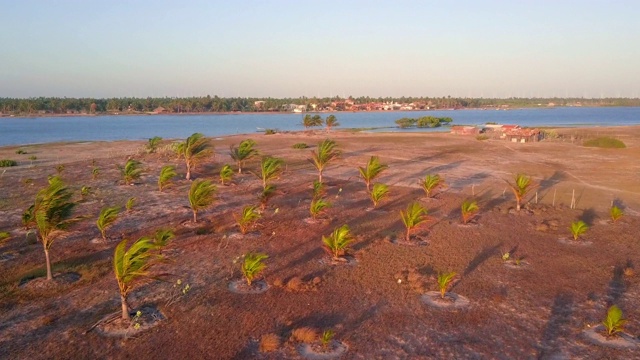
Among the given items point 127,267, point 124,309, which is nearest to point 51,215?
point 127,267

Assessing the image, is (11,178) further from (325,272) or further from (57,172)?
(325,272)

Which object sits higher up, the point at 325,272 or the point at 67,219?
the point at 67,219

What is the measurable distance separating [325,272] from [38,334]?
219 inches

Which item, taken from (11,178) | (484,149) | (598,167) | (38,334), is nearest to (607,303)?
(38,334)

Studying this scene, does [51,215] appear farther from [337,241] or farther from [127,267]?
[337,241]

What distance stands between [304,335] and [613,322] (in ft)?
16.3

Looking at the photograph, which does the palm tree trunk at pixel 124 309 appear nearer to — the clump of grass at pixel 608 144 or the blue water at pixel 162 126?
the clump of grass at pixel 608 144

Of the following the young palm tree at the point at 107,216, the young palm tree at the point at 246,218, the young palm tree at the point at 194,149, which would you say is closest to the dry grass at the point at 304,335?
the young palm tree at the point at 246,218

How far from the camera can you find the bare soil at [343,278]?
7.92 meters

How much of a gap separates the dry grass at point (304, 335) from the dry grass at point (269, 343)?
1.00 feet

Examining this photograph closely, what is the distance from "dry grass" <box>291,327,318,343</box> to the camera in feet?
25.8

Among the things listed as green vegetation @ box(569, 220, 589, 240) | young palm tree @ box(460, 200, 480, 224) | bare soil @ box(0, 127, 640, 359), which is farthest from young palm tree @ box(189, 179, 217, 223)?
green vegetation @ box(569, 220, 589, 240)

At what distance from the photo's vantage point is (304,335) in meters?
7.93

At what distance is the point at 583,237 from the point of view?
14.1m
